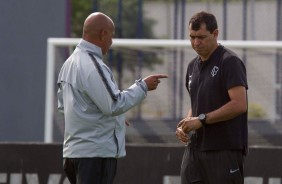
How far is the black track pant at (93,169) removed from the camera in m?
5.86

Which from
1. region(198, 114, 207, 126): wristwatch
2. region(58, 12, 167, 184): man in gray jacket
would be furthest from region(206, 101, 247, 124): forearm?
region(58, 12, 167, 184): man in gray jacket

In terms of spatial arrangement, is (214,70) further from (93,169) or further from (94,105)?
(93,169)

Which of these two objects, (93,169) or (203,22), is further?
(203,22)

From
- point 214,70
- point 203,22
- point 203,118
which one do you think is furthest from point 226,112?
point 203,22

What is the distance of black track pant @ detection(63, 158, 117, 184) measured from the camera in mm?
5863

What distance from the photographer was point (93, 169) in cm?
587

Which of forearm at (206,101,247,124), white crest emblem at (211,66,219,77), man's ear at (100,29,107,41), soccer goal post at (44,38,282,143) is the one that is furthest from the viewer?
soccer goal post at (44,38,282,143)

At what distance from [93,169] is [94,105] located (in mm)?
396

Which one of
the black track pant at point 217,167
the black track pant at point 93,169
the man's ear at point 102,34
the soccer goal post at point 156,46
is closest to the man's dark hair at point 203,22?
the man's ear at point 102,34

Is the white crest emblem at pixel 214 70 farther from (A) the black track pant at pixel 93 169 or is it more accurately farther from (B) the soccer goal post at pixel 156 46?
(B) the soccer goal post at pixel 156 46

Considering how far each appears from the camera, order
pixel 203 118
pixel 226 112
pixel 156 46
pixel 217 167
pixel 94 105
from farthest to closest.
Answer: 1. pixel 156 46
2. pixel 217 167
3. pixel 203 118
4. pixel 226 112
5. pixel 94 105

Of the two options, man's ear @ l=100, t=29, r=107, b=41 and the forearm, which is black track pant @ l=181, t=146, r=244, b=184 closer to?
the forearm

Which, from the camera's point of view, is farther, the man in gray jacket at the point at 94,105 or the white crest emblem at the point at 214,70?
the white crest emblem at the point at 214,70

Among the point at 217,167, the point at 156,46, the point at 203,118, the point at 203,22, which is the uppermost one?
the point at 203,22
